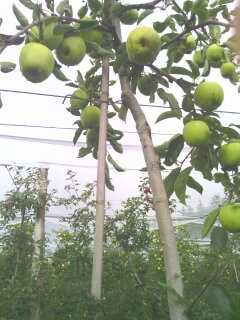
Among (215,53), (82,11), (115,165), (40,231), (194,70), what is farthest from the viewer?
(40,231)

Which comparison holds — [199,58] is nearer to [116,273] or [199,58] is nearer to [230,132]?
[230,132]

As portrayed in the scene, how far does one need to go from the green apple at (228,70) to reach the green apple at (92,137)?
378 millimetres

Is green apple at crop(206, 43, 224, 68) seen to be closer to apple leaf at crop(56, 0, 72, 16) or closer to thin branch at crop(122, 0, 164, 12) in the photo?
thin branch at crop(122, 0, 164, 12)

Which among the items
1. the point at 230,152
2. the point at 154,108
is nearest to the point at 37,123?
the point at 154,108

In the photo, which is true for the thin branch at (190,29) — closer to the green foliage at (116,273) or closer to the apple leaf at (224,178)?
the apple leaf at (224,178)

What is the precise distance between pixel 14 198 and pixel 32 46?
329 cm

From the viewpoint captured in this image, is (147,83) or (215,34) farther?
(215,34)

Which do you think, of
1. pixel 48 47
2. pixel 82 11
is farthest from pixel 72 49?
pixel 82 11

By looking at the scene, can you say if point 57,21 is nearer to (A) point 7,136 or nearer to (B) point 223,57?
(B) point 223,57

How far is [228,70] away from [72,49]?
534mm

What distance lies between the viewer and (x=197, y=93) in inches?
43.8

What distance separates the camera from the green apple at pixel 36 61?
0.92 meters

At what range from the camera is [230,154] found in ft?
3.45

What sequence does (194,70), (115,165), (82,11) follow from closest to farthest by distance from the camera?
(82,11)
(194,70)
(115,165)
